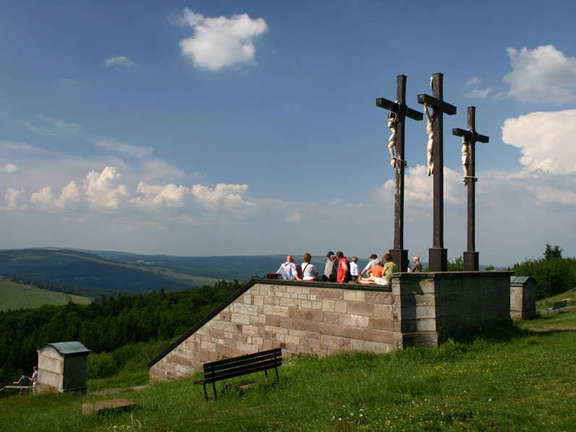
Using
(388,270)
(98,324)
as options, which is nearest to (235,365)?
(388,270)

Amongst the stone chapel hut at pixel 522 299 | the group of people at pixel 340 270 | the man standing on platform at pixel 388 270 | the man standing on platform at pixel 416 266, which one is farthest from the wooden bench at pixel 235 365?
the stone chapel hut at pixel 522 299

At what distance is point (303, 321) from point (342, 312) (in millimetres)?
1503

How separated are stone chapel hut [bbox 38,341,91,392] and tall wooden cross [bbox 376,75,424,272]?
8.66 metres

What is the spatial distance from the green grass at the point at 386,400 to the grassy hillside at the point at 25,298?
399 feet

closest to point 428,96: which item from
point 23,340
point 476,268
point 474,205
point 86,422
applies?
point 474,205

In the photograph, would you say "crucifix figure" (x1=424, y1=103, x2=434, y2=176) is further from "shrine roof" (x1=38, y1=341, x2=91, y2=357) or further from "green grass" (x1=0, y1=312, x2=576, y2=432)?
"shrine roof" (x1=38, y1=341, x2=91, y2=357)

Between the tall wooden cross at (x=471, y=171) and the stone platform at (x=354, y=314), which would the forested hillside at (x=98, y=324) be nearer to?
the stone platform at (x=354, y=314)

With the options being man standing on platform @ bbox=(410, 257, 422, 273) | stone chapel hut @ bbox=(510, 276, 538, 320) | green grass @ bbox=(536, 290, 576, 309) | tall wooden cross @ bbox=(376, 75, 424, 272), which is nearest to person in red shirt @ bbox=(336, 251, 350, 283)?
tall wooden cross @ bbox=(376, 75, 424, 272)

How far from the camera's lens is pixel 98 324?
39.4 m

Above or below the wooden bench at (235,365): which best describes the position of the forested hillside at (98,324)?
below

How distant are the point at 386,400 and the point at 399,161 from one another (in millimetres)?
6987

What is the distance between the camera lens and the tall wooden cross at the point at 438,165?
12.1 metres

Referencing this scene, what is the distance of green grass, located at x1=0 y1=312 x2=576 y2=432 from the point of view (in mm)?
5656

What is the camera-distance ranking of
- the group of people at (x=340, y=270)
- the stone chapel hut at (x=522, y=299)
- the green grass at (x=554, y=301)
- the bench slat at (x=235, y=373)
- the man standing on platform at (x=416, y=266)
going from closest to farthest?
the bench slat at (x=235, y=373)
the group of people at (x=340, y=270)
the man standing on platform at (x=416, y=266)
the stone chapel hut at (x=522, y=299)
the green grass at (x=554, y=301)
